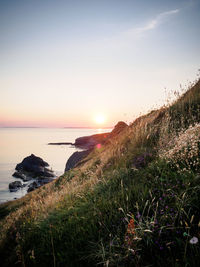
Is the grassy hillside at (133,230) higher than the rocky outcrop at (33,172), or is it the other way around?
the grassy hillside at (133,230)

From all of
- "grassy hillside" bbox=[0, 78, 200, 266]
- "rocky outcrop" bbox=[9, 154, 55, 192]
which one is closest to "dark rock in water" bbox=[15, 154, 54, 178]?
"rocky outcrop" bbox=[9, 154, 55, 192]

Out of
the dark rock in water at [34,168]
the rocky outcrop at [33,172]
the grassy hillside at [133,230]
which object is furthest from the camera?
the dark rock in water at [34,168]

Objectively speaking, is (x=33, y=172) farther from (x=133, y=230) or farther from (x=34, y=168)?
(x=133, y=230)

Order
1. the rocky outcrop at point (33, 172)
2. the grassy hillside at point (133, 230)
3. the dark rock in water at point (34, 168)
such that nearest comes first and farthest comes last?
1. the grassy hillside at point (133, 230)
2. the rocky outcrop at point (33, 172)
3. the dark rock in water at point (34, 168)

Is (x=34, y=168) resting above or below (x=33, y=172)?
above

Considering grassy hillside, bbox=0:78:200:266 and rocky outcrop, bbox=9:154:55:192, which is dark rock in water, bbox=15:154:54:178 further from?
grassy hillside, bbox=0:78:200:266

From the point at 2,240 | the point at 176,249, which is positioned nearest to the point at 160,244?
the point at 176,249

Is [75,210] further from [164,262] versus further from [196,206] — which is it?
[196,206]

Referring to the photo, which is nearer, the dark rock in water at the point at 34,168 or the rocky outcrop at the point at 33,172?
the rocky outcrop at the point at 33,172

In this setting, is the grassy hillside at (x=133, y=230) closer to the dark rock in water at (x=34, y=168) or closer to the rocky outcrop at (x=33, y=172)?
the rocky outcrop at (x=33, y=172)

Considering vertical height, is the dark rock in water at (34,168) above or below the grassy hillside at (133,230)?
below

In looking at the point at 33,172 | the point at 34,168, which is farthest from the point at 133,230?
the point at 34,168

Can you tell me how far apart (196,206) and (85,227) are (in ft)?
6.02

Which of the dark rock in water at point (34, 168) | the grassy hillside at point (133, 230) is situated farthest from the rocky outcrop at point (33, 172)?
the grassy hillside at point (133, 230)
